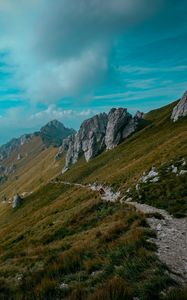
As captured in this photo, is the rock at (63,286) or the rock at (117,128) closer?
the rock at (63,286)

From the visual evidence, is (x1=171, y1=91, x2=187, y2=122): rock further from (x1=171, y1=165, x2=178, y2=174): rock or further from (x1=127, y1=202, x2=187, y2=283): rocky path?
(x1=127, y1=202, x2=187, y2=283): rocky path

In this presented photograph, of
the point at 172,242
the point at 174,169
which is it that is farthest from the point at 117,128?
the point at 172,242

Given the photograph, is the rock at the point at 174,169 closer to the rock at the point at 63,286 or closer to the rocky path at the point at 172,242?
the rocky path at the point at 172,242

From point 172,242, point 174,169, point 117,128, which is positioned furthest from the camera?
point 117,128

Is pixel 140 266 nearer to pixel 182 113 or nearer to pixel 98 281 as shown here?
pixel 98 281

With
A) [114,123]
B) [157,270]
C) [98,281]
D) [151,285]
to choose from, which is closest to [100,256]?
[98,281]

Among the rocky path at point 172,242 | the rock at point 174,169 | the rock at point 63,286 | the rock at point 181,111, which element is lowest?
the rocky path at point 172,242

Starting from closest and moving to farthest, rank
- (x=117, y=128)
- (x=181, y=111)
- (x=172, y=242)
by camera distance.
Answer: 1. (x=172, y=242)
2. (x=181, y=111)
3. (x=117, y=128)

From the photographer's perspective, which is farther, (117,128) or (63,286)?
(117,128)

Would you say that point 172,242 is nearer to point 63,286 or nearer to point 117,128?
point 63,286

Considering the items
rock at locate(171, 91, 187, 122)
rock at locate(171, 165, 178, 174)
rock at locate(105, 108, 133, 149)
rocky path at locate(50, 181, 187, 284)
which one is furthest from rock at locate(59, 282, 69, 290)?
rock at locate(105, 108, 133, 149)

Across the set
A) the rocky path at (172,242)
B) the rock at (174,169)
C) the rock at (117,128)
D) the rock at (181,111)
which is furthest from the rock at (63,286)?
the rock at (117,128)

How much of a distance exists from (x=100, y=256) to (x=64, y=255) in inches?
88.1

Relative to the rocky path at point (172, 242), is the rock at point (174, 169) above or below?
above
